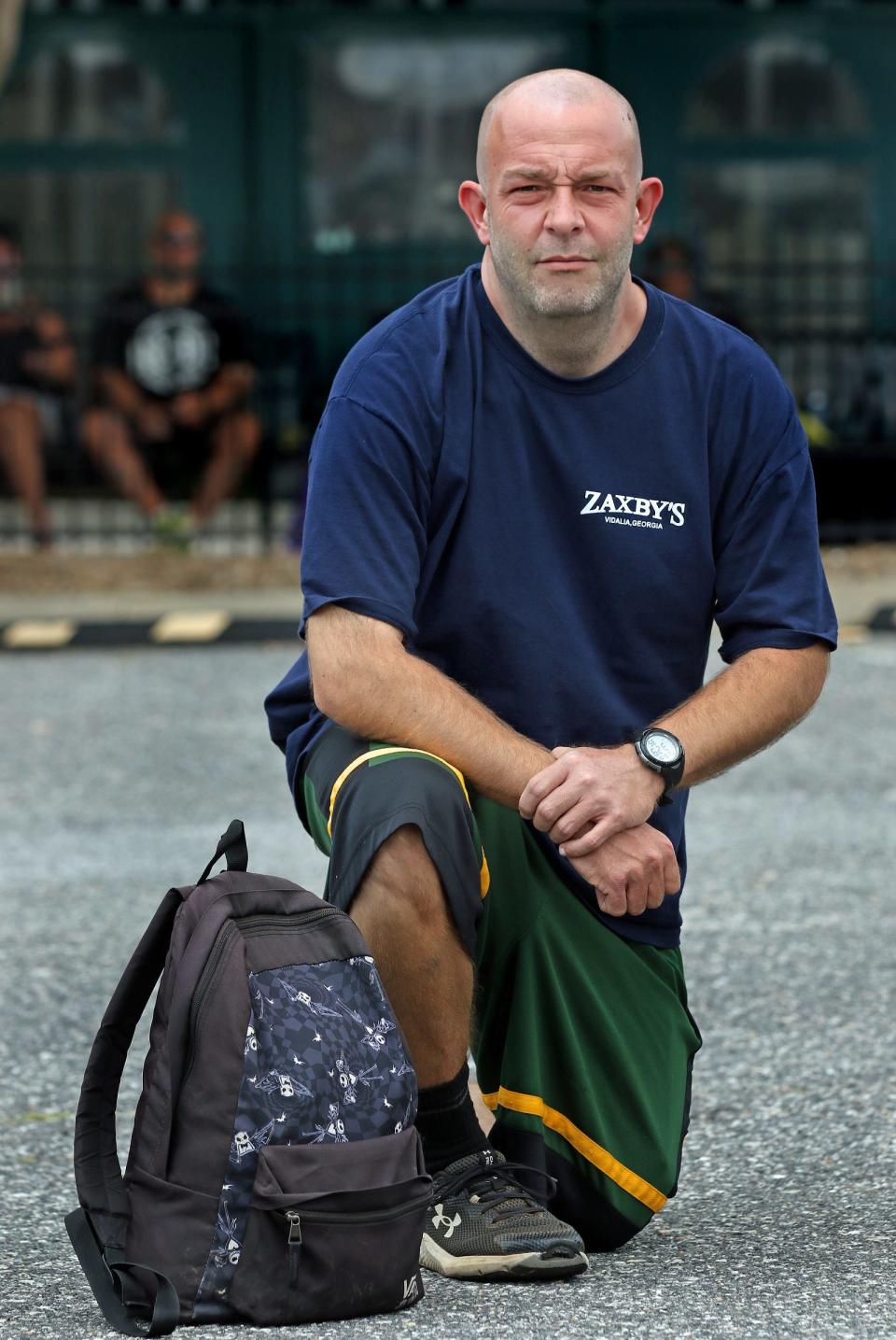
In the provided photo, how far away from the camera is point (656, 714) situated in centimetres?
362

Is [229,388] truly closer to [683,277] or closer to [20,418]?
[20,418]

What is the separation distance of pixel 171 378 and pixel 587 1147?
30.2 ft

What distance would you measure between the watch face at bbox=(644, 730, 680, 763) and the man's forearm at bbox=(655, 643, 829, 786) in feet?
0.10

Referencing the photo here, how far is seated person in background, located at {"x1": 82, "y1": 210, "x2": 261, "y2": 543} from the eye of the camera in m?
12.2

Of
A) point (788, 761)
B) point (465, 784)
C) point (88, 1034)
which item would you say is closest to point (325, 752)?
point (465, 784)

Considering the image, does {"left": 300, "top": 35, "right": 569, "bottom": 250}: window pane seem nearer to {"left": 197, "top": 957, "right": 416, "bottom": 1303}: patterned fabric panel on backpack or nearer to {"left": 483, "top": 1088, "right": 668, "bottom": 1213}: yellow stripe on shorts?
{"left": 483, "top": 1088, "right": 668, "bottom": 1213}: yellow stripe on shorts

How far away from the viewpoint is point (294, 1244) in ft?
9.49

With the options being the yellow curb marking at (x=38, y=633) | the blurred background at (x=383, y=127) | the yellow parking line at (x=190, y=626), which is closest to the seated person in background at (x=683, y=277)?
the blurred background at (x=383, y=127)

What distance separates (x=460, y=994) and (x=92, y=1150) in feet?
Answer: 1.74

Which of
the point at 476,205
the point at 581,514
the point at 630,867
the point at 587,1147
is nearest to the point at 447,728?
the point at 630,867

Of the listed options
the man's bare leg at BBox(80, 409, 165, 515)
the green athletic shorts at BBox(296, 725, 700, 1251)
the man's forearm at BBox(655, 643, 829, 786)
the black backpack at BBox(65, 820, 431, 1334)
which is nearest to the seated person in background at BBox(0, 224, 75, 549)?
the man's bare leg at BBox(80, 409, 165, 515)

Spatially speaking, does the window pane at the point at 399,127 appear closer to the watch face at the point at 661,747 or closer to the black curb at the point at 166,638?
the black curb at the point at 166,638

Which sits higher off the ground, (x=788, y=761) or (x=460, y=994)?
(x=460, y=994)

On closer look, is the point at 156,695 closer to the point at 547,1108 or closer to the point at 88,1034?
the point at 88,1034
